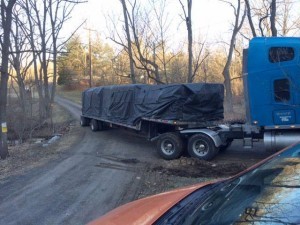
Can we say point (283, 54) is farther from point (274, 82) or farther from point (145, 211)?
point (145, 211)

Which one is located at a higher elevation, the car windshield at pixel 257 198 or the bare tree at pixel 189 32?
the bare tree at pixel 189 32

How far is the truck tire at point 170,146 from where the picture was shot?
527 inches

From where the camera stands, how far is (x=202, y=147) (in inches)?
514

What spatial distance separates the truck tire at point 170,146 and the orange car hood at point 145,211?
9729mm

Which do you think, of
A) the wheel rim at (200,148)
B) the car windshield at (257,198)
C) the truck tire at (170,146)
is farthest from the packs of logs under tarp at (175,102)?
the car windshield at (257,198)

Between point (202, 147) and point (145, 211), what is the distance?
9.98 m

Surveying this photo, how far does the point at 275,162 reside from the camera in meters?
3.59

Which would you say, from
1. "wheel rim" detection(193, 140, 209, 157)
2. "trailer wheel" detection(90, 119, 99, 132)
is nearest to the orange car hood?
"wheel rim" detection(193, 140, 209, 157)

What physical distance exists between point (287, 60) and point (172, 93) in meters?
4.07

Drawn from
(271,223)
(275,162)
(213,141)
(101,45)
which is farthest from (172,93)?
(101,45)

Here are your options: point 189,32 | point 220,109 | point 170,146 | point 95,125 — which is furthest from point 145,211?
point 189,32

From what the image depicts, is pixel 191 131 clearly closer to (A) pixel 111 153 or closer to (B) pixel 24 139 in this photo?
(A) pixel 111 153

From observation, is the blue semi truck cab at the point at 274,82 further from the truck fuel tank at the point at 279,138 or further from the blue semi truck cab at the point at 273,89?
the truck fuel tank at the point at 279,138

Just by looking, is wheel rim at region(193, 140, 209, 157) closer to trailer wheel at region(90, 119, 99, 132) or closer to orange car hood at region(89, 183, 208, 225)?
orange car hood at region(89, 183, 208, 225)
